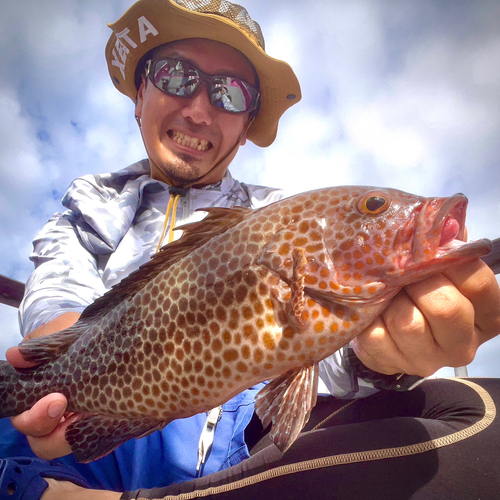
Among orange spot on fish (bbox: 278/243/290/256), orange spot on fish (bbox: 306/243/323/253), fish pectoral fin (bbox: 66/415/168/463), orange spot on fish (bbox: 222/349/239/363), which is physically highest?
orange spot on fish (bbox: 278/243/290/256)

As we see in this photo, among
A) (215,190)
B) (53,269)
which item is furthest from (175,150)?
(53,269)

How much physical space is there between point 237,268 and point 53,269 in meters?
2.09

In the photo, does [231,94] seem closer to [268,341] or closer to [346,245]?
[346,245]

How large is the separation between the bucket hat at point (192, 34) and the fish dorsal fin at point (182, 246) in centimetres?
236

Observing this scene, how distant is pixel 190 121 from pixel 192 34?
2.77 feet

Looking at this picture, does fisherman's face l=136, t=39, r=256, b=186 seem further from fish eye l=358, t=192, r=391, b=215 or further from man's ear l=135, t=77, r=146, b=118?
fish eye l=358, t=192, r=391, b=215

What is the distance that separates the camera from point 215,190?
11.3 ft

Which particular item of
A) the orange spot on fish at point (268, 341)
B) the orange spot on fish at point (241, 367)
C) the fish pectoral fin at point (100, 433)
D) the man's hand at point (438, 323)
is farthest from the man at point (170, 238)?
the orange spot on fish at point (241, 367)

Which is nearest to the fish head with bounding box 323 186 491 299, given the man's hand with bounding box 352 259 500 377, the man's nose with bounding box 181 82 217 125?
the man's hand with bounding box 352 259 500 377

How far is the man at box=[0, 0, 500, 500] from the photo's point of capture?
1.35m

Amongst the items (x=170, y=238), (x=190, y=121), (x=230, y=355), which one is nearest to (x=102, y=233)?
(x=170, y=238)

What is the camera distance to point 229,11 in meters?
3.12

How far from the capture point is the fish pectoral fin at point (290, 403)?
1234 mm

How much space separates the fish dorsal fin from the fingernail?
508 mm
